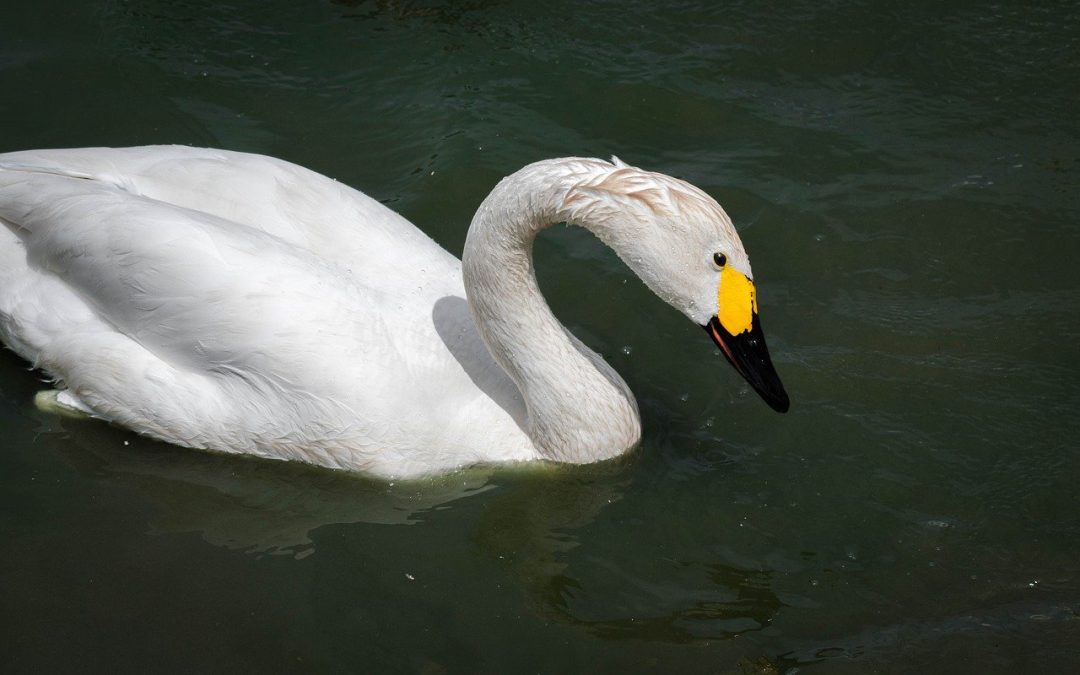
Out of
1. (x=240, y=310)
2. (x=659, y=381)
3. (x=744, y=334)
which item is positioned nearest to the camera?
(x=744, y=334)

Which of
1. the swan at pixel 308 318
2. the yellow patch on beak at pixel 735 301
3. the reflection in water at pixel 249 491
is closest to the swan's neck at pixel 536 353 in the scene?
the swan at pixel 308 318

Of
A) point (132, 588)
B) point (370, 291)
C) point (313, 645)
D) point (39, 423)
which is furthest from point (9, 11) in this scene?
point (313, 645)

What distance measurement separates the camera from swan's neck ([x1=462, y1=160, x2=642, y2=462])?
5.22 m

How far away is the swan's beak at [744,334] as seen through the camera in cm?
482

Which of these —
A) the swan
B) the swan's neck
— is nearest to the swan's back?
the swan

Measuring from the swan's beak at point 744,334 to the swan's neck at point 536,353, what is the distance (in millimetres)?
652

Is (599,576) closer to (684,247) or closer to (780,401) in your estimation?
(780,401)

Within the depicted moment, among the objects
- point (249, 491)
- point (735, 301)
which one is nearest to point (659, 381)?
point (735, 301)

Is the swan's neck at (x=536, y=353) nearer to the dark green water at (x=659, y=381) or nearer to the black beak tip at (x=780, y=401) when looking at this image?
the dark green water at (x=659, y=381)

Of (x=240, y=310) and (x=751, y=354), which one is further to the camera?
(x=240, y=310)

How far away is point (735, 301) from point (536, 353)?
Result: 1.05 m

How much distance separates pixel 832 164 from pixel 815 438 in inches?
96.4

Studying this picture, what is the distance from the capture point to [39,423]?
586 centimetres

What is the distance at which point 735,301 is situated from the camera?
4.83 metres
